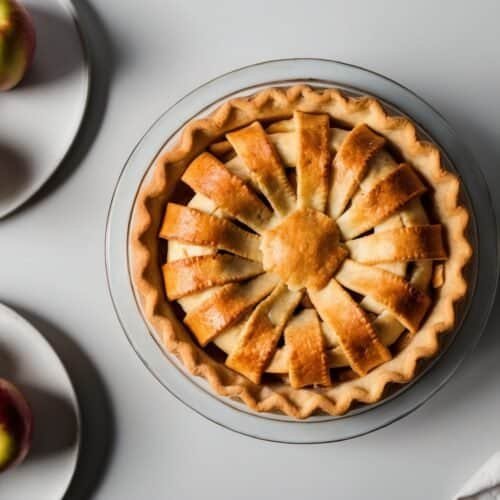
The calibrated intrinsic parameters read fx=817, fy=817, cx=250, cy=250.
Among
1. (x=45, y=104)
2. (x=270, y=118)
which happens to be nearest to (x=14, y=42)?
(x=45, y=104)

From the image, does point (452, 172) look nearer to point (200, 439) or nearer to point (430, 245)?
point (430, 245)

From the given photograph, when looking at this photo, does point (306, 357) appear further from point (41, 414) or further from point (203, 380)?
point (41, 414)

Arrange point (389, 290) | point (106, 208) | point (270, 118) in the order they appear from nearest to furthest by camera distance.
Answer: point (389, 290) → point (270, 118) → point (106, 208)

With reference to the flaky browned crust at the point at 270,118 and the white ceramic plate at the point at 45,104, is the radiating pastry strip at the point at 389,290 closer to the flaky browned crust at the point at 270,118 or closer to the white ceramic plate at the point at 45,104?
the flaky browned crust at the point at 270,118

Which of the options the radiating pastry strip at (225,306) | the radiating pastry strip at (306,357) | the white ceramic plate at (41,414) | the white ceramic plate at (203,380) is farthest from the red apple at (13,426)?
the radiating pastry strip at (306,357)

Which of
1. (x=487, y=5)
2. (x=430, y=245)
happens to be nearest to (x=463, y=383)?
(x=430, y=245)

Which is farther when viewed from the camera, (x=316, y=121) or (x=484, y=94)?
(x=484, y=94)

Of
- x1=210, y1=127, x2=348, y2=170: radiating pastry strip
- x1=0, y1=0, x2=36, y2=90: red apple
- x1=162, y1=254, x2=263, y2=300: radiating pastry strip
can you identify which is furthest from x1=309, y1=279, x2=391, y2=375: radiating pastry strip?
x1=0, y1=0, x2=36, y2=90: red apple
